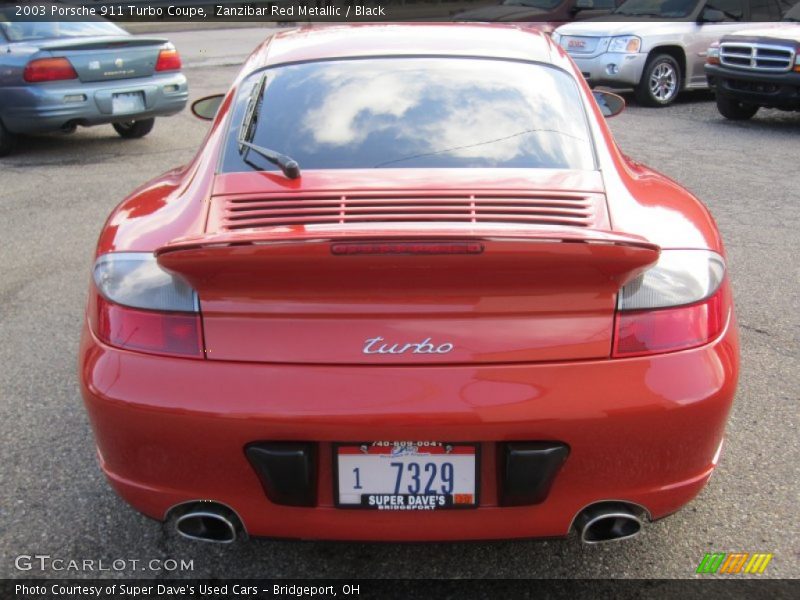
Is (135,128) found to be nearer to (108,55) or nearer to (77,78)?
(108,55)

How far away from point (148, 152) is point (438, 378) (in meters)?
7.86

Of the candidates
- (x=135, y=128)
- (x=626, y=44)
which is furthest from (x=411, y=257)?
(x=626, y=44)

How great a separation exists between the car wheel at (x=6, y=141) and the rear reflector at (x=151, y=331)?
7514 mm

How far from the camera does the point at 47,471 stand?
131 inches

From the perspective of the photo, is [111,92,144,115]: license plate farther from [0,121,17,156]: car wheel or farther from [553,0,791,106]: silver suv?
[553,0,791,106]: silver suv

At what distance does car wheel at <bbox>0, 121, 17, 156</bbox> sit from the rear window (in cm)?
674

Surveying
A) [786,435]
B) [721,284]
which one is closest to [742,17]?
[786,435]

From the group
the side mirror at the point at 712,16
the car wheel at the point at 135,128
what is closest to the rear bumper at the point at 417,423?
the car wheel at the point at 135,128

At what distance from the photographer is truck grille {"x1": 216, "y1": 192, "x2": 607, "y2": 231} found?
2402mm

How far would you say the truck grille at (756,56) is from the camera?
10.6 meters

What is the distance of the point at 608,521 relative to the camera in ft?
7.90

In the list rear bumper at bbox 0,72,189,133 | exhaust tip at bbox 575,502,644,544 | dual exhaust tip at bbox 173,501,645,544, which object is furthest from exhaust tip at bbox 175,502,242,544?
rear bumper at bbox 0,72,189,133

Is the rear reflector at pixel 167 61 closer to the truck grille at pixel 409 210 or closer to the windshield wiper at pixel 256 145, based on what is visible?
the windshield wiper at pixel 256 145

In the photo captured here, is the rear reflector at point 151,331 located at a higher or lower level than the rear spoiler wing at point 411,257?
lower
